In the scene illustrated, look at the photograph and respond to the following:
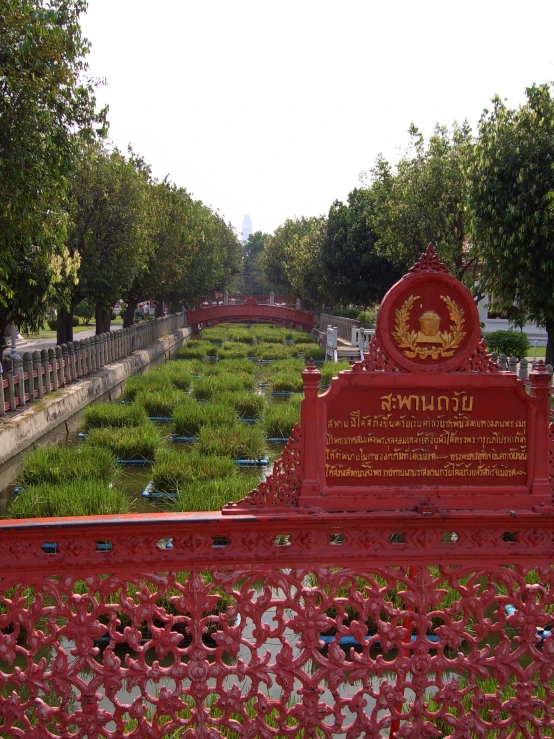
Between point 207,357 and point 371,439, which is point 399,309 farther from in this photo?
point 207,357

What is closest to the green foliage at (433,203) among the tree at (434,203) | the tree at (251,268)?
the tree at (434,203)

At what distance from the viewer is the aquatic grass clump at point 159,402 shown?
1241 cm

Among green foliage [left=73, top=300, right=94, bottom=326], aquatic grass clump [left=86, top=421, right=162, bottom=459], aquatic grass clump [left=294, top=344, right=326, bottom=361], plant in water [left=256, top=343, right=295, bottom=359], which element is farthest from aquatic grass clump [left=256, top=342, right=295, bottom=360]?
green foliage [left=73, top=300, right=94, bottom=326]

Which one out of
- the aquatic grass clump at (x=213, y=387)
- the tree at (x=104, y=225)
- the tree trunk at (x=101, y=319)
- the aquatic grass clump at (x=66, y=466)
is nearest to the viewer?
the aquatic grass clump at (x=66, y=466)

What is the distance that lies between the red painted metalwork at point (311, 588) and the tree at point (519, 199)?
789 centimetres

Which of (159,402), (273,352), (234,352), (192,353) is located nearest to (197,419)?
(159,402)

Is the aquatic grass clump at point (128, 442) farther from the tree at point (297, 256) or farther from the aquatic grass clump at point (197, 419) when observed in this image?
the tree at point (297, 256)

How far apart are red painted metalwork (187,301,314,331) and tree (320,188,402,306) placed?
9696mm

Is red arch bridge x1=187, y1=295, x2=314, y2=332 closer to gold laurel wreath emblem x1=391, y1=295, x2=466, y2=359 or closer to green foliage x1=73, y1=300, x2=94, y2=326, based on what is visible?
green foliage x1=73, y1=300, x2=94, y2=326

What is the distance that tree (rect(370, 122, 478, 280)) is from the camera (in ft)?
51.6

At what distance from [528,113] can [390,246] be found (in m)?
8.08

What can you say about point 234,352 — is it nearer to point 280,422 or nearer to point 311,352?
point 311,352

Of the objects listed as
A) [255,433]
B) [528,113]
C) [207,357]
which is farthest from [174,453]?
[207,357]

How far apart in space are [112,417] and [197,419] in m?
1.38
